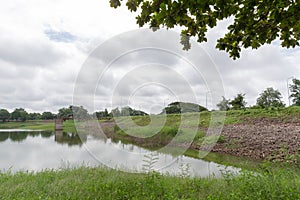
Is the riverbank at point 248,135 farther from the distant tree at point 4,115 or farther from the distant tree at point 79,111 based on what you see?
the distant tree at point 4,115

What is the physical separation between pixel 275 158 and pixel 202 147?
3568mm

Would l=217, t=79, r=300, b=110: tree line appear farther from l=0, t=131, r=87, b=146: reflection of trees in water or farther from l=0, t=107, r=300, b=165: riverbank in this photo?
l=0, t=131, r=87, b=146: reflection of trees in water

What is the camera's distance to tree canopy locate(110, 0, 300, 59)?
2.12 meters

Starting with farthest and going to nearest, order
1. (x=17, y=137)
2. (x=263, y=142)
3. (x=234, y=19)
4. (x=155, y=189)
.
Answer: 1. (x=17, y=137)
2. (x=263, y=142)
3. (x=155, y=189)
4. (x=234, y=19)

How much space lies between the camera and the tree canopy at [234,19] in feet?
6.97

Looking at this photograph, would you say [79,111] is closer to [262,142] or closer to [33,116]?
[262,142]

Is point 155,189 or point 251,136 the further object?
point 251,136

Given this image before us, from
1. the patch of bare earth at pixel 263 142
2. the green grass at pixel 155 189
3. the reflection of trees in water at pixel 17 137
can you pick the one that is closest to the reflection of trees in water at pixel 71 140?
the reflection of trees in water at pixel 17 137

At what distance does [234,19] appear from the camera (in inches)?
98.5

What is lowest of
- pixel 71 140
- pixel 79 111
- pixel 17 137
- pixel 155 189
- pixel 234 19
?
pixel 71 140

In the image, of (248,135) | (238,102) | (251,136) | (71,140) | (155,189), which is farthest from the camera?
(238,102)

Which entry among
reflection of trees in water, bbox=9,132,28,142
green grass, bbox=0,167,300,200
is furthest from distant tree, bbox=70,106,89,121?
reflection of trees in water, bbox=9,132,28,142

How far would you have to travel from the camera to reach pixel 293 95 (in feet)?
83.1

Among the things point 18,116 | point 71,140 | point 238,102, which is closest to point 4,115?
point 18,116
